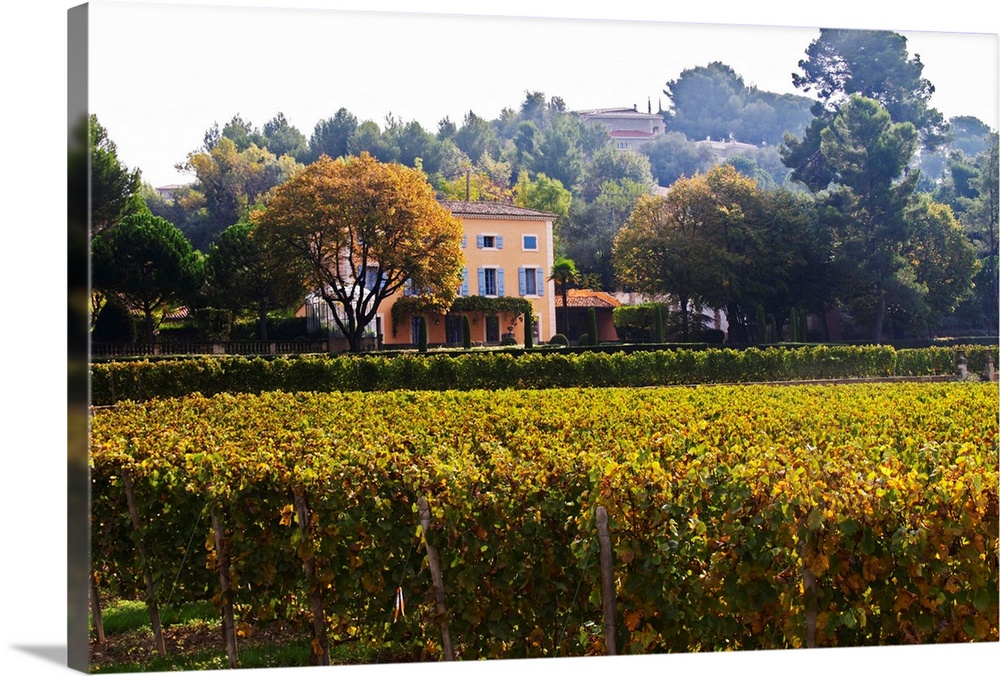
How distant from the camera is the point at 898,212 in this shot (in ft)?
26.3

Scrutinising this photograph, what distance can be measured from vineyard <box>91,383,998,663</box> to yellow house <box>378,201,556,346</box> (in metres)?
4.43

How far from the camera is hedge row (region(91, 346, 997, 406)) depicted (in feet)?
26.6

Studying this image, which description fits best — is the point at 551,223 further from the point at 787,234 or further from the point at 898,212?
the point at 898,212

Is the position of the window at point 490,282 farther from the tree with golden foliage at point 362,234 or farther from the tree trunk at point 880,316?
the tree trunk at point 880,316

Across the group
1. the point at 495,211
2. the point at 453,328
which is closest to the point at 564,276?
the point at 495,211

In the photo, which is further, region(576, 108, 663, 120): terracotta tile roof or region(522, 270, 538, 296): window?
region(522, 270, 538, 296): window

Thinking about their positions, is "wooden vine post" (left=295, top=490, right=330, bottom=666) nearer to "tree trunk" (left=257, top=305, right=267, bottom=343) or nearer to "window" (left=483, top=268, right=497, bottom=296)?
"window" (left=483, top=268, right=497, bottom=296)

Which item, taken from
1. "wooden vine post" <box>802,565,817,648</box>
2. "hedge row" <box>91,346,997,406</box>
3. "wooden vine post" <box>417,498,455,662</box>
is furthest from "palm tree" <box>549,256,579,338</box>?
"wooden vine post" <box>802,565,817,648</box>

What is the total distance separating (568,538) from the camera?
438 cm

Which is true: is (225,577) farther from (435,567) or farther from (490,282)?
(490,282)

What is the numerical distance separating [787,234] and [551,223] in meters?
2.81

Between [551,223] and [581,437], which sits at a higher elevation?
[551,223]

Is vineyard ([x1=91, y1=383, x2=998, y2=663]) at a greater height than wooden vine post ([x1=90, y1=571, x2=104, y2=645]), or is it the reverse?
vineyard ([x1=91, y1=383, x2=998, y2=663])

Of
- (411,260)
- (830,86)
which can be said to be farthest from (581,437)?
(411,260)
